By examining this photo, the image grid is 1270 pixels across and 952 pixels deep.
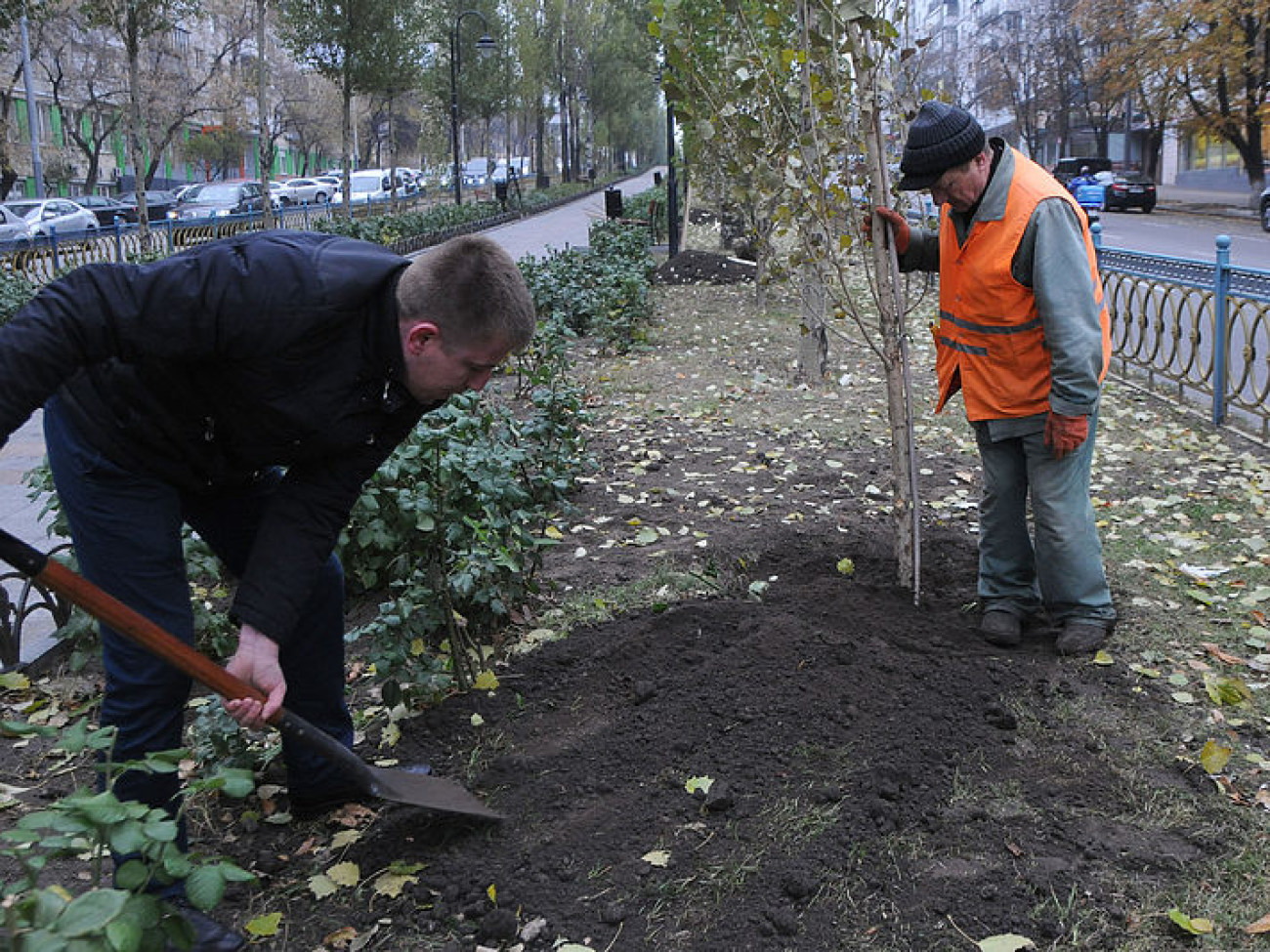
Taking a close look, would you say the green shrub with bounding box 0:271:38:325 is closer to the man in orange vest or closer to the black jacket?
the black jacket

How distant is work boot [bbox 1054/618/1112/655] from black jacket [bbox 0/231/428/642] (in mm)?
2334

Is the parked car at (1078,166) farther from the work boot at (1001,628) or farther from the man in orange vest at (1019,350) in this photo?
the work boot at (1001,628)

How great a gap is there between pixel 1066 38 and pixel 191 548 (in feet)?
151

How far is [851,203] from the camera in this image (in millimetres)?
4039

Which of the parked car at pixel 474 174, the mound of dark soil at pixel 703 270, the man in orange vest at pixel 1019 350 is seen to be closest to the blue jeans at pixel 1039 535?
the man in orange vest at pixel 1019 350

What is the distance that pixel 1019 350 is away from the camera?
371 cm

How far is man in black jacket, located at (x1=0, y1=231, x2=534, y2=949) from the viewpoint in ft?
7.36

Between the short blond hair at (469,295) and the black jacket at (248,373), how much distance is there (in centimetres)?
8

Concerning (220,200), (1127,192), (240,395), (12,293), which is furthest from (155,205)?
(240,395)

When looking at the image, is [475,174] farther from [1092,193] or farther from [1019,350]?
[1019,350]

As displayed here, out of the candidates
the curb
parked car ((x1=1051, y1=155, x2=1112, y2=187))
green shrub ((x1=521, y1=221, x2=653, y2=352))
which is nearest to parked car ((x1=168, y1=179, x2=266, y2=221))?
green shrub ((x1=521, y1=221, x2=653, y2=352))

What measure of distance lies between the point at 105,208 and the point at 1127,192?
97.7ft

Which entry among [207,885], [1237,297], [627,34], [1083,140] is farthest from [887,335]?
[1083,140]

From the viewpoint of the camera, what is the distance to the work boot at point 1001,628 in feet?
12.7
